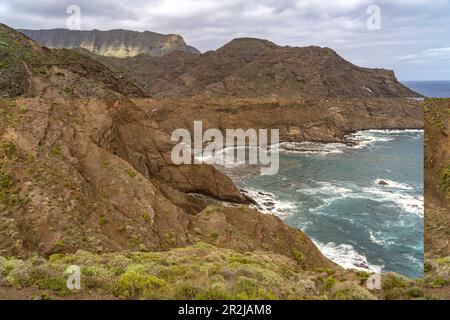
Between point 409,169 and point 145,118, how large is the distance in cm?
5264

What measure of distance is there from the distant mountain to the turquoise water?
5941cm

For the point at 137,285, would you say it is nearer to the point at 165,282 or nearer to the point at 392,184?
the point at 165,282

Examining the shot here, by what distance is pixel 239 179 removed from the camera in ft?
197

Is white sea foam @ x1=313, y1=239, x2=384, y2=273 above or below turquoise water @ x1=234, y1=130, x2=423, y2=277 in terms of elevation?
below

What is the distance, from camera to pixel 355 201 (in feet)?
156

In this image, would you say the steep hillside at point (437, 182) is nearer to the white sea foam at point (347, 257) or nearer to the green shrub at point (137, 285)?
the green shrub at point (137, 285)

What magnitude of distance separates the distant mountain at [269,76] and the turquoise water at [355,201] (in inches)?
2339

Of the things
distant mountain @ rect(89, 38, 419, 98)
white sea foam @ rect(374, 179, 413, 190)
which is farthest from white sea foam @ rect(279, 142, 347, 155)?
distant mountain @ rect(89, 38, 419, 98)

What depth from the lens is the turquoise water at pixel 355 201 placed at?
33.6 m

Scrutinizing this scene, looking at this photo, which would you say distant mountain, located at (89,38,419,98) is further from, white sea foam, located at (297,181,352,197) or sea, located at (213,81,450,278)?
white sea foam, located at (297,181,352,197)

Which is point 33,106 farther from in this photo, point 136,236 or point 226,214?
point 226,214

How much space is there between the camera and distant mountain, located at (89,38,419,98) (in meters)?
138

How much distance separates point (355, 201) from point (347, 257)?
16.9m

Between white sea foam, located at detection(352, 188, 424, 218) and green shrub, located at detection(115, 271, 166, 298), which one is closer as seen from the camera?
green shrub, located at detection(115, 271, 166, 298)
